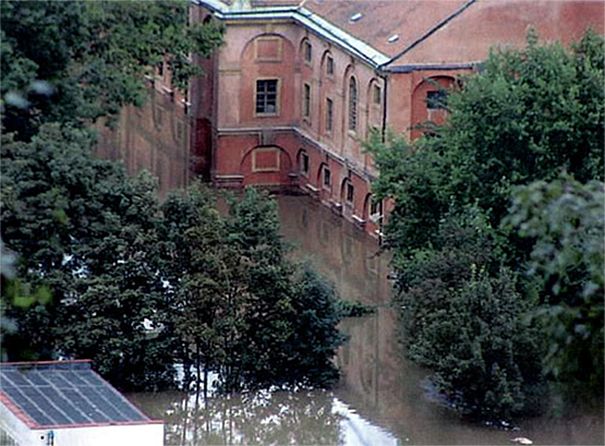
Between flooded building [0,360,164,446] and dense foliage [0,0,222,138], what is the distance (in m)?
7.02

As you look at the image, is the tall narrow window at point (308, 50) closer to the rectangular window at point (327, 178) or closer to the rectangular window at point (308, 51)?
the rectangular window at point (308, 51)

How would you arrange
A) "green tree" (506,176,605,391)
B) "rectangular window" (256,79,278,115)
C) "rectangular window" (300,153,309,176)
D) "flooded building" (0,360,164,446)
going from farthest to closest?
"rectangular window" (256,79,278,115), "rectangular window" (300,153,309,176), "flooded building" (0,360,164,446), "green tree" (506,176,605,391)

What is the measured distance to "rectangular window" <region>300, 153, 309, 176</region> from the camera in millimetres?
37938

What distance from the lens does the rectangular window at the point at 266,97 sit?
38406mm

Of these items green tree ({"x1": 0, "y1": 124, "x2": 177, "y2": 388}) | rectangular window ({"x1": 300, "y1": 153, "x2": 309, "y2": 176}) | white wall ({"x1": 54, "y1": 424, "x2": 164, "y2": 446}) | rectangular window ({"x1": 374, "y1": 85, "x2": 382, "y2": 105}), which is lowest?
white wall ({"x1": 54, "y1": 424, "x2": 164, "y2": 446})

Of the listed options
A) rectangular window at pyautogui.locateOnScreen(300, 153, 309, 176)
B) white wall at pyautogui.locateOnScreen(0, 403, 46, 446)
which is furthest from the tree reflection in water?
rectangular window at pyautogui.locateOnScreen(300, 153, 309, 176)

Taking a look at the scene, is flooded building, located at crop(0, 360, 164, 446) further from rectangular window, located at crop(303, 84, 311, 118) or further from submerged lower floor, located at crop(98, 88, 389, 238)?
rectangular window, located at crop(303, 84, 311, 118)

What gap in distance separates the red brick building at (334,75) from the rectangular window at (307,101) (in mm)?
38

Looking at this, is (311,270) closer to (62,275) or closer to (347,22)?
(62,275)

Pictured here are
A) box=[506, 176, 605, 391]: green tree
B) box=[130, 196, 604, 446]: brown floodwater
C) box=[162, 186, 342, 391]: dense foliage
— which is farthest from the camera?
box=[162, 186, 342, 391]: dense foliage

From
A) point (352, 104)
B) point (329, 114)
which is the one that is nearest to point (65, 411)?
point (352, 104)

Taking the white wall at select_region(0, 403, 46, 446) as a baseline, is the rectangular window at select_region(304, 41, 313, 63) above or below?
above

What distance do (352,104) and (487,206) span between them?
32.7 feet

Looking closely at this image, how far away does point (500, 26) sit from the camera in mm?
33250
